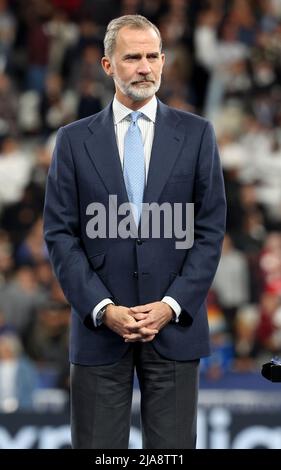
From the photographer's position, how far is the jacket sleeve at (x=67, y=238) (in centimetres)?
338

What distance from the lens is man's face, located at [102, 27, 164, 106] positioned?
11.0 ft

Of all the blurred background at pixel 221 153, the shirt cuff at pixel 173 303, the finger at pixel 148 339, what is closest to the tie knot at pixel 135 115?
the shirt cuff at pixel 173 303

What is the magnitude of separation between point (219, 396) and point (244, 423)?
1.82m

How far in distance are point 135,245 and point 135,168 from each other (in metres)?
0.23

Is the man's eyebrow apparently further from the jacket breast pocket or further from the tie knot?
the jacket breast pocket

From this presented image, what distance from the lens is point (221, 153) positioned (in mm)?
9984

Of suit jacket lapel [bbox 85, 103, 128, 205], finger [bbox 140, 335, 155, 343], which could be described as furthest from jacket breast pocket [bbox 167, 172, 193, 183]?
finger [bbox 140, 335, 155, 343]

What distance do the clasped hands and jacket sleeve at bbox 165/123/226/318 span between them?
0.07m

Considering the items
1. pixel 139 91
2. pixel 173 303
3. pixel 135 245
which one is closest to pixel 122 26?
pixel 139 91

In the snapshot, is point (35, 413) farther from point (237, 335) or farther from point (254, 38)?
point (254, 38)

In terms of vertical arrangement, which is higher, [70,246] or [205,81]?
[205,81]

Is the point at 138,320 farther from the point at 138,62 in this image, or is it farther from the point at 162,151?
the point at 138,62

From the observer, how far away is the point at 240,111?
1044cm

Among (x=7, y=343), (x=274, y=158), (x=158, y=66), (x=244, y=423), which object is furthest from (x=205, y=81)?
(x=158, y=66)
